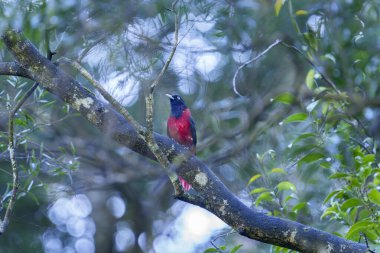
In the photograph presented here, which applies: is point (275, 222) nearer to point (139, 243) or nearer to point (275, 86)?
point (275, 86)

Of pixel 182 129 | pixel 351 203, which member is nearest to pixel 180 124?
pixel 182 129

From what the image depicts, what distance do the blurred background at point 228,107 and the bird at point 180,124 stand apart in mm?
96

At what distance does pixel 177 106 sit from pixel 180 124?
0.69 feet

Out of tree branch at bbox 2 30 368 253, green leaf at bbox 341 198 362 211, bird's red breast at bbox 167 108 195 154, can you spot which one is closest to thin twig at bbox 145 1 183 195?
tree branch at bbox 2 30 368 253

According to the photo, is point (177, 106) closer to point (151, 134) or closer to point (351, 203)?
point (351, 203)

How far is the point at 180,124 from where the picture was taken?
6152 millimetres

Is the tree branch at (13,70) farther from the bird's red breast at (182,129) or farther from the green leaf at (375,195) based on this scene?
the bird's red breast at (182,129)

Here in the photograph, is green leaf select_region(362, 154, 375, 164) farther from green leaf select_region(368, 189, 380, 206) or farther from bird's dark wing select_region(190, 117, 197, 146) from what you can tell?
bird's dark wing select_region(190, 117, 197, 146)

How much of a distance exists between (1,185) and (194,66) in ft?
7.29

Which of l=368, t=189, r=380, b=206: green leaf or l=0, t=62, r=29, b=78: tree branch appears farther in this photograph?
l=0, t=62, r=29, b=78: tree branch

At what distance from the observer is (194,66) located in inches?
163

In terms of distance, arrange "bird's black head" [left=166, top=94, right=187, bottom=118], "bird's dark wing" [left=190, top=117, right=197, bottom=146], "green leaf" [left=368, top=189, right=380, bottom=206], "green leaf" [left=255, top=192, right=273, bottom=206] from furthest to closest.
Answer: "bird's black head" [left=166, top=94, right=187, bottom=118] → "bird's dark wing" [left=190, top=117, right=197, bottom=146] → "green leaf" [left=255, top=192, right=273, bottom=206] → "green leaf" [left=368, top=189, right=380, bottom=206]

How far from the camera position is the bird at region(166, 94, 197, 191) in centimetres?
584

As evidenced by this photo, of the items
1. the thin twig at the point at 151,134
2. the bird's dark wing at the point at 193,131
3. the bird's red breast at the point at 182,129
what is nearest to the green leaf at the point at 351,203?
the thin twig at the point at 151,134
